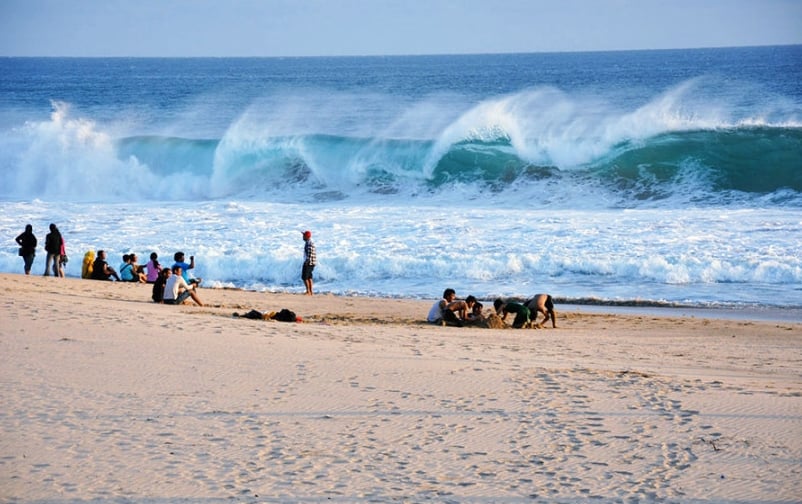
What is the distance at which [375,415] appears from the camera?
6.89 m

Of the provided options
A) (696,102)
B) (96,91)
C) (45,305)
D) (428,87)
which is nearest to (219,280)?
(45,305)

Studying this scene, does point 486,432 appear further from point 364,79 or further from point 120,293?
point 364,79

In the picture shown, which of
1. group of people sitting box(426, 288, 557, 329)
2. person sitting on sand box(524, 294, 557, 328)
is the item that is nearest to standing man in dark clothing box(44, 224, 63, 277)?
group of people sitting box(426, 288, 557, 329)

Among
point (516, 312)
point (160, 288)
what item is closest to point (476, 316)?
point (516, 312)

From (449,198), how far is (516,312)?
14.2 m

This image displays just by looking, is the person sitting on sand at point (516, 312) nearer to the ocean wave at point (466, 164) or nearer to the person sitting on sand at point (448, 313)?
the person sitting on sand at point (448, 313)

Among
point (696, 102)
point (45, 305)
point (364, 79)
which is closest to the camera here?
point (45, 305)

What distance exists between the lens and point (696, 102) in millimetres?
49469

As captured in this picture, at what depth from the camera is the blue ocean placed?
51.7 ft

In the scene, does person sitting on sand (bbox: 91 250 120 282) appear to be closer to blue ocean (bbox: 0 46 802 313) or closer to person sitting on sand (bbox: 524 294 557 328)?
blue ocean (bbox: 0 46 802 313)

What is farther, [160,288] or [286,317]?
[160,288]

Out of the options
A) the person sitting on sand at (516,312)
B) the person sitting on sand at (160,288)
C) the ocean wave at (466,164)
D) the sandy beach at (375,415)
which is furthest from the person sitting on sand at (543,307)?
the ocean wave at (466,164)

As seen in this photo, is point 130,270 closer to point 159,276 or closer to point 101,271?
point 101,271

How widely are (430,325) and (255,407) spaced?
5034 millimetres
